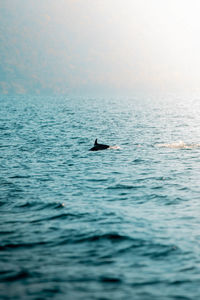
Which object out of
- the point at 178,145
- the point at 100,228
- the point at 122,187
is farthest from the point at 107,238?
the point at 178,145

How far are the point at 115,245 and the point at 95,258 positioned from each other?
4.50 ft

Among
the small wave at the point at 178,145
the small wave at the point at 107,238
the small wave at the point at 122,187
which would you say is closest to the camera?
the small wave at the point at 107,238

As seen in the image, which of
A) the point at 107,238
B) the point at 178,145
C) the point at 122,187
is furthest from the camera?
the point at 178,145

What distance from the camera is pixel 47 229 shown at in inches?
624

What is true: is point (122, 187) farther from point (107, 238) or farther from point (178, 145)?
point (178, 145)

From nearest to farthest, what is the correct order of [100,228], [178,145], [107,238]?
[107,238], [100,228], [178,145]

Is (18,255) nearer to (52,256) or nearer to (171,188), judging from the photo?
(52,256)

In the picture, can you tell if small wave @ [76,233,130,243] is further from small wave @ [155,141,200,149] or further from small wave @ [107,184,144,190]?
small wave @ [155,141,200,149]

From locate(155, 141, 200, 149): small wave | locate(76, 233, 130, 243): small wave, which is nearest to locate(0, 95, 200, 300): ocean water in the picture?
locate(76, 233, 130, 243): small wave

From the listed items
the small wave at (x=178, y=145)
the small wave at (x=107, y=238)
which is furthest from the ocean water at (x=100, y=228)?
the small wave at (x=178, y=145)

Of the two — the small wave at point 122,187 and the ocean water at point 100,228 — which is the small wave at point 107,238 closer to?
the ocean water at point 100,228

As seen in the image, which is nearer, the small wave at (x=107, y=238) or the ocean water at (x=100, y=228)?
the ocean water at (x=100, y=228)

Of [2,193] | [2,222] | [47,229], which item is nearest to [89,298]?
[47,229]

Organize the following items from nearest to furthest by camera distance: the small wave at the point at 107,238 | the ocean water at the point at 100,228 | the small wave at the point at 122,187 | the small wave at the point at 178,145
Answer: the ocean water at the point at 100,228 < the small wave at the point at 107,238 < the small wave at the point at 122,187 < the small wave at the point at 178,145
